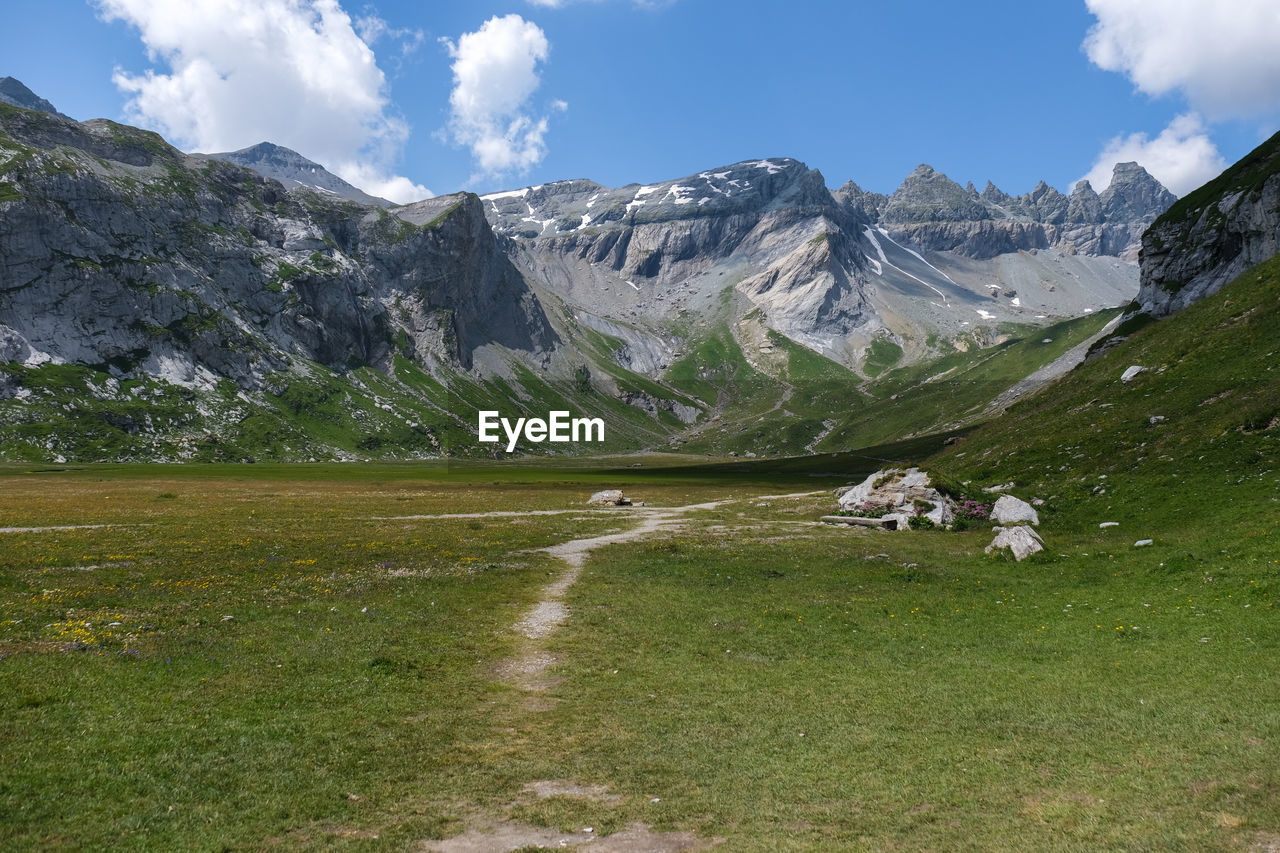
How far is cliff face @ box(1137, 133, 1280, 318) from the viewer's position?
290ft

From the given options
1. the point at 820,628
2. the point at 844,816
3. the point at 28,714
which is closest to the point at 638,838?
the point at 844,816

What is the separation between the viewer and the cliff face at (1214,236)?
88438mm

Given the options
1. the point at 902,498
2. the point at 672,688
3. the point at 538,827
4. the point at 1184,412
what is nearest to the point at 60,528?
the point at 672,688

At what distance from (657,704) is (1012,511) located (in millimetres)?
39877

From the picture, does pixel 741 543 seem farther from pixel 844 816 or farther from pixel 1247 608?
pixel 844 816

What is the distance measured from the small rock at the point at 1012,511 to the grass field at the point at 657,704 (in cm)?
888

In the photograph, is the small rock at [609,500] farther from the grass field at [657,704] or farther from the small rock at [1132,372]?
the small rock at [1132,372]

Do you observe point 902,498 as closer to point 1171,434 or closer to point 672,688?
point 1171,434

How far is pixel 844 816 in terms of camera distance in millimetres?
12531

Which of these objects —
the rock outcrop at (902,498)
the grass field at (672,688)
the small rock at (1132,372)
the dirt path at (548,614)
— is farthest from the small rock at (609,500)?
the small rock at (1132,372)

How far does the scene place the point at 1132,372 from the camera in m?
70.4

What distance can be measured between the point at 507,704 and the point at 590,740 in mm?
3551

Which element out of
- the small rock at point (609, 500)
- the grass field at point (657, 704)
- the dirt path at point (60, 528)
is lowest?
the small rock at point (609, 500)

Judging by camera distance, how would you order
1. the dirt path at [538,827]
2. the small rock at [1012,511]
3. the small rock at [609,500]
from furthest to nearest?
the small rock at [609,500]
the small rock at [1012,511]
the dirt path at [538,827]
